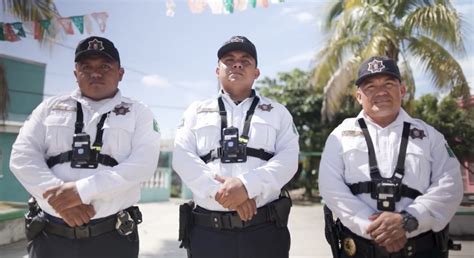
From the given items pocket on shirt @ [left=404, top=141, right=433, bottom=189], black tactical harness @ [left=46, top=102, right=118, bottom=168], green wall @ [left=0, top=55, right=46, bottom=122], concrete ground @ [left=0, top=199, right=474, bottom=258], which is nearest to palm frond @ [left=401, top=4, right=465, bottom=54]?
concrete ground @ [left=0, top=199, right=474, bottom=258]

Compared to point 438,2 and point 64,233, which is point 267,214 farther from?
point 438,2

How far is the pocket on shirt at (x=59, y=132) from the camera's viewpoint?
243 cm

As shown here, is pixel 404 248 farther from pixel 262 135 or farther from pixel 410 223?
pixel 262 135

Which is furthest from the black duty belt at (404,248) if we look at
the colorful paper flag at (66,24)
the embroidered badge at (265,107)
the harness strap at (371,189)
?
the colorful paper flag at (66,24)

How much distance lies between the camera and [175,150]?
98.0 inches

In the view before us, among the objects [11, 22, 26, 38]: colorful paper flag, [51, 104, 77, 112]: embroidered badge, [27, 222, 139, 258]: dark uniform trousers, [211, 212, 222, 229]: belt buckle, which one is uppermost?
[11, 22, 26, 38]: colorful paper flag

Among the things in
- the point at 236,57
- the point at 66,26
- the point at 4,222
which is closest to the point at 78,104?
the point at 236,57

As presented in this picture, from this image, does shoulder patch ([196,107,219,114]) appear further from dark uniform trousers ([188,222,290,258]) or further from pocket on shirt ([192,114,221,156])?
dark uniform trousers ([188,222,290,258])

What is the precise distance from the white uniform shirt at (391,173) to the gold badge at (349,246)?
0.29 ft

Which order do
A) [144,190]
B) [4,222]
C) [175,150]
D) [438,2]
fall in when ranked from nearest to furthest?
[175,150] < [4,222] < [438,2] < [144,190]

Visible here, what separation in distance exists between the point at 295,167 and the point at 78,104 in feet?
5.20

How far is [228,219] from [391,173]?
3.57 ft

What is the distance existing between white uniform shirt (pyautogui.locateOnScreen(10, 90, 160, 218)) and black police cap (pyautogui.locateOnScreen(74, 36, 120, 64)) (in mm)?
291

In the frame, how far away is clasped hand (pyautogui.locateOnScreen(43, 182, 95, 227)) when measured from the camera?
2195 mm
